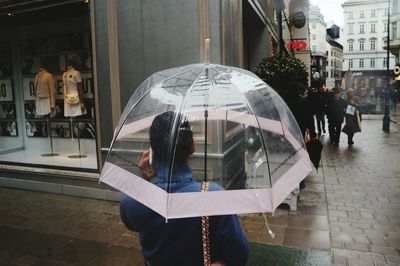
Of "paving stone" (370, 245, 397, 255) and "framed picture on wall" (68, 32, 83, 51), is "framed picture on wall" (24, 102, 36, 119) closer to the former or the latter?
"framed picture on wall" (68, 32, 83, 51)

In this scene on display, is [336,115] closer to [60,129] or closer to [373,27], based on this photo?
[60,129]

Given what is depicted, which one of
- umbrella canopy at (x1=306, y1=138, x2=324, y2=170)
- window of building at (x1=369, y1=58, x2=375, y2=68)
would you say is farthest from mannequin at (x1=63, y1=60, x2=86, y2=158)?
window of building at (x1=369, y1=58, x2=375, y2=68)

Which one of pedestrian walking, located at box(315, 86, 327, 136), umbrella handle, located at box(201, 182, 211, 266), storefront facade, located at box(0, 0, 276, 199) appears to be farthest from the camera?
pedestrian walking, located at box(315, 86, 327, 136)

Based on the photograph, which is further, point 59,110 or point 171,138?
point 59,110

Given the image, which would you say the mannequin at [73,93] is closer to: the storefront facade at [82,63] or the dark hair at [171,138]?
the storefront facade at [82,63]

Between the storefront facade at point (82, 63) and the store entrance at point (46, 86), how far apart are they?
0.07ft

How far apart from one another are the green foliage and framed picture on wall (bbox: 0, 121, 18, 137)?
6125 millimetres

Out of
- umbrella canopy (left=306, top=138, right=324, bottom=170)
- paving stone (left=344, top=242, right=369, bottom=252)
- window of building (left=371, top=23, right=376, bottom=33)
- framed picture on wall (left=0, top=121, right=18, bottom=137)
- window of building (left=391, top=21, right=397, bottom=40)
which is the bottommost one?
paving stone (left=344, top=242, right=369, bottom=252)

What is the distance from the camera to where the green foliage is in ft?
22.6

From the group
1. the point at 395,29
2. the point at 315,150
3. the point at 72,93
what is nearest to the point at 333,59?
the point at 395,29

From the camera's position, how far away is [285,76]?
687cm

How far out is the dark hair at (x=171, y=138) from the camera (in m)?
2.03

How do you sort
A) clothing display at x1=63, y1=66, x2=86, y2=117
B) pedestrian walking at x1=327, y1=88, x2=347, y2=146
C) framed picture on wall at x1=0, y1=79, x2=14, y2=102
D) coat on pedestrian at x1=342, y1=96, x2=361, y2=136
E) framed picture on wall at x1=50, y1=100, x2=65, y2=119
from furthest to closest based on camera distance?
pedestrian walking at x1=327, y1=88, x2=347, y2=146 < coat on pedestrian at x1=342, y1=96, x2=361, y2=136 < framed picture on wall at x1=0, y1=79, x2=14, y2=102 < framed picture on wall at x1=50, y1=100, x2=65, y2=119 < clothing display at x1=63, y1=66, x2=86, y2=117

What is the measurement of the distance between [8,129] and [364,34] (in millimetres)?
107980
